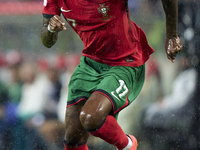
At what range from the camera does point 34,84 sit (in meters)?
4.34

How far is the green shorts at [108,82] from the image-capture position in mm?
2139

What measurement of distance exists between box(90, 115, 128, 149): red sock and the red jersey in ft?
1.42

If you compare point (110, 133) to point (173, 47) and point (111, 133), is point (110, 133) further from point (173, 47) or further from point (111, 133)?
point (173, 47)

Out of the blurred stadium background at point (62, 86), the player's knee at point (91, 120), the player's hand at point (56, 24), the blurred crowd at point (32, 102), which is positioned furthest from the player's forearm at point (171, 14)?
the blurred crowd at point (32, 102)

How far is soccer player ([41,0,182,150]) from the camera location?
2176mm

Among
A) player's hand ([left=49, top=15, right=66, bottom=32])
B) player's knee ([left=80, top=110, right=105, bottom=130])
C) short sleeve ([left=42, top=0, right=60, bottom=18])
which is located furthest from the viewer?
short sleeve ([left=42, top=0, right=60, bottom=18])

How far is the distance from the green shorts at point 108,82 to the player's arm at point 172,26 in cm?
25

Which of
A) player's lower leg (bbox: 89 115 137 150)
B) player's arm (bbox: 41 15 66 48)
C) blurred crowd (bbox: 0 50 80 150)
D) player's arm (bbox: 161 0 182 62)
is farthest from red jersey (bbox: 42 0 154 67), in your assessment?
blurred crowd (bbox: 0 50 80 150)

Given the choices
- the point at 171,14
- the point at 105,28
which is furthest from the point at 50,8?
the point at 171,14

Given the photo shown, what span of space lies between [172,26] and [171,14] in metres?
0.09

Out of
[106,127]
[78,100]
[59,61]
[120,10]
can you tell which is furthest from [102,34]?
[59,61]

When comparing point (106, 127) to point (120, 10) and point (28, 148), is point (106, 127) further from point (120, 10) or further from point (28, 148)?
point (28, 148)

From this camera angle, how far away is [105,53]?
2.33 meters

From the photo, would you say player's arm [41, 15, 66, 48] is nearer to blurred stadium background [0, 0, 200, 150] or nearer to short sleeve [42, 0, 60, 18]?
short sleeve [42, 0, 60, 18]
